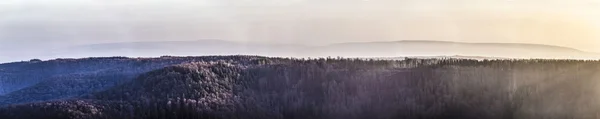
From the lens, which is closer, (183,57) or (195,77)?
(195,77)

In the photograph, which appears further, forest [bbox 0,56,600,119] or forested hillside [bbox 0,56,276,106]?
forested hillside [bbox 0,56,276,106]

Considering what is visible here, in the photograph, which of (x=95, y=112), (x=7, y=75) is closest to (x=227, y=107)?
(x=95, y=112)

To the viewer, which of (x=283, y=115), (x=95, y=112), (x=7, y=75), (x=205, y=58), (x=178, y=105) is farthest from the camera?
(x=7, y=75)

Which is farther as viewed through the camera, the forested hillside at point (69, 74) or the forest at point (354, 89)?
the forested hillside at point (69, 74)

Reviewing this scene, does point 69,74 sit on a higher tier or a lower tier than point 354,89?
higher

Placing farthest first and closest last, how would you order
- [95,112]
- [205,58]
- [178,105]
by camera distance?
1. [205,58]
2. [178,105]
3. [95,112]

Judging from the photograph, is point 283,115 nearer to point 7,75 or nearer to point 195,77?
point 195,77

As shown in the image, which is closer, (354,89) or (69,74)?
(354,89)
